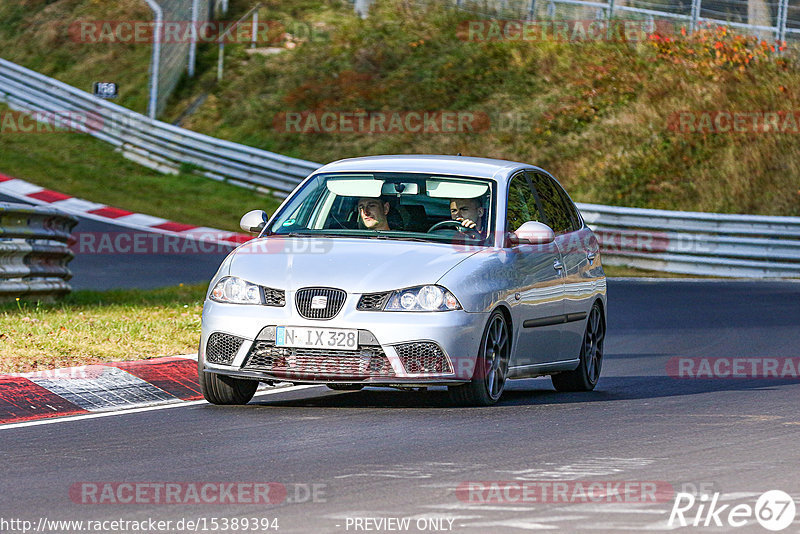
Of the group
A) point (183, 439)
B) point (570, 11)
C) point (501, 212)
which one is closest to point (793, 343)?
point (501, 212)

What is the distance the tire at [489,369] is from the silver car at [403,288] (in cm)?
1

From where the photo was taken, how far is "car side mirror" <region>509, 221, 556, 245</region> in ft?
32.1

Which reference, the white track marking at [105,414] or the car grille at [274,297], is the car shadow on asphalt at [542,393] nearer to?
the white track marking at [105,414]

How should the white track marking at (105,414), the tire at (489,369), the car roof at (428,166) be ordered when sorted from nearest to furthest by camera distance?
the white track marking at (105,414)
the tire at (489,369)
the car roof at (428,166)

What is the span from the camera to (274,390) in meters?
10.6

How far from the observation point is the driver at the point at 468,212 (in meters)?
9.98

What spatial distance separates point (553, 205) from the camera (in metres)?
11.1

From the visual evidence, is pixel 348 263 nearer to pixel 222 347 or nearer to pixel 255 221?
pixel 222 347

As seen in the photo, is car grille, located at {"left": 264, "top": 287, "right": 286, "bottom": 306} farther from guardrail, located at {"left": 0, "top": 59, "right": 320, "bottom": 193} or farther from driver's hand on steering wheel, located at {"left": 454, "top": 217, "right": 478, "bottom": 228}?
guardrail, located at {"left": 0, "top": 59, "right": 320, "bottom": 193}

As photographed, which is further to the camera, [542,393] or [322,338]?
[542,393]

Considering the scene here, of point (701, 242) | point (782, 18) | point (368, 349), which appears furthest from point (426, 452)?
point (782, 18)

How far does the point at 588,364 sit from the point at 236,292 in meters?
3.04

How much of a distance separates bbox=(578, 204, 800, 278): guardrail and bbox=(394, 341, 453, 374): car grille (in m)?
16.0

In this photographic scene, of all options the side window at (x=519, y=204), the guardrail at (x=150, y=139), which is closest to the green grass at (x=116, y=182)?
the guardrail at (x=150, y=139)
